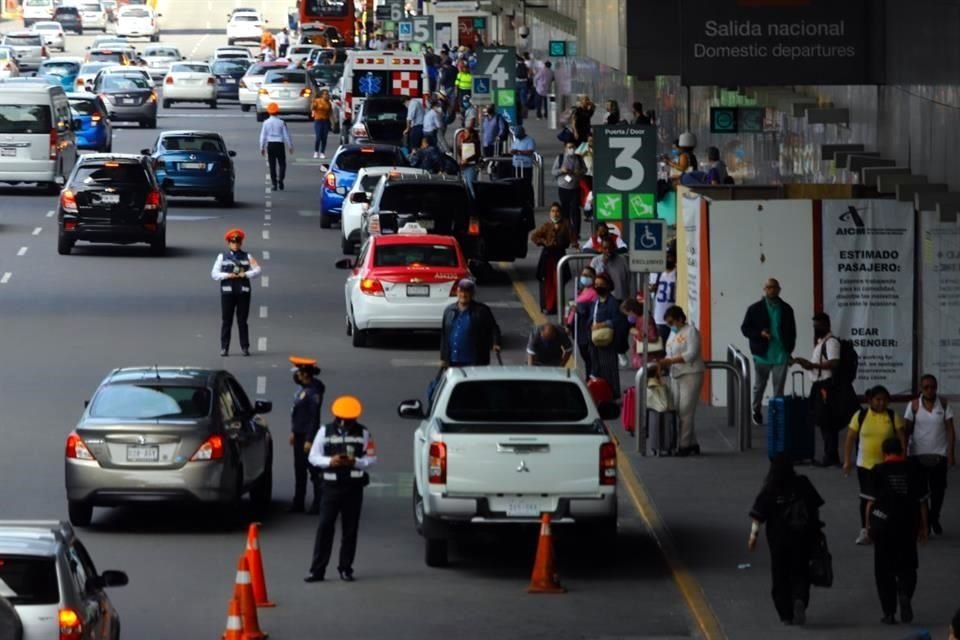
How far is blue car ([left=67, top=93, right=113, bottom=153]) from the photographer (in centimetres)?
5822

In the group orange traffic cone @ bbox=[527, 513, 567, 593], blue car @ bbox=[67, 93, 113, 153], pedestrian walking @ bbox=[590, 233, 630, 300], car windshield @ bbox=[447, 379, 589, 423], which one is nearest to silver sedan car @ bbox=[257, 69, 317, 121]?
blue car @ bbox=[67, 93, 113, 153]

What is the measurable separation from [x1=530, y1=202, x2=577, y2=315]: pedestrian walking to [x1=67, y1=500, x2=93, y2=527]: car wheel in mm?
13436

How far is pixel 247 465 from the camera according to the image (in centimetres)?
2084

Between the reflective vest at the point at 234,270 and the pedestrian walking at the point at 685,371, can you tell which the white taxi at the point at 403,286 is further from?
the pedestrian walking at the point at 685,371

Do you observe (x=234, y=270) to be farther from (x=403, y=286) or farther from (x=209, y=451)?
(x=209, y=451)

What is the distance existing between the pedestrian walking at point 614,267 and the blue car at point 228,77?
2144 inches

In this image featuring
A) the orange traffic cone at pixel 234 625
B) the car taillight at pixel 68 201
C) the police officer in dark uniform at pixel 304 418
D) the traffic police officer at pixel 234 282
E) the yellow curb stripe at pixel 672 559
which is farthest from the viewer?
the car taillight at pixel 68 201

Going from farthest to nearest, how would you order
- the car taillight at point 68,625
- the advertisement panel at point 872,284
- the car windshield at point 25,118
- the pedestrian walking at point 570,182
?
the car windshield at point 25,118
the pedestrian walking at point 570,182
the advertisement panel at point 872,284
the car taillight at point 68,625

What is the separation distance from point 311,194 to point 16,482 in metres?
31.0

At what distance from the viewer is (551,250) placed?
33531 millimetres

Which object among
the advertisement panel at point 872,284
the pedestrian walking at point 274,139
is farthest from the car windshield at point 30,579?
the pedestrian walking at point 274,139

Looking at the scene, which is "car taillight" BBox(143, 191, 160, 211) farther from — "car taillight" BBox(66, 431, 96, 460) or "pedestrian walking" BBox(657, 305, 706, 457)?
"car taillight" BBox(66, 431, 96, 460)

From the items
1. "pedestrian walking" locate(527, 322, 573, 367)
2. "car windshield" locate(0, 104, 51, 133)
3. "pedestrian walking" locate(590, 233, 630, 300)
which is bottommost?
"pedestrian walking" locate(527, 322, 573, 367)

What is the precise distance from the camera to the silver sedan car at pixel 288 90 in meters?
73.2
